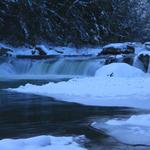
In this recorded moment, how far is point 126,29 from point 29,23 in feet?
34.3

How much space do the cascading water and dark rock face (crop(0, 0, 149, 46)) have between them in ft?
18.9

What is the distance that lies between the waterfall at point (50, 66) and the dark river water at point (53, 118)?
43.9 ft

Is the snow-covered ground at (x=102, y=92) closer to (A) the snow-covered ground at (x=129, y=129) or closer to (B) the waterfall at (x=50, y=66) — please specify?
(A) the snow-covered ground at (x=129, y=129)

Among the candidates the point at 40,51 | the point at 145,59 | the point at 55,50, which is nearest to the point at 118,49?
the point at 145,59

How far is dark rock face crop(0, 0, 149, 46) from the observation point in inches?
1594

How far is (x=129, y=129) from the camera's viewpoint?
33.2 ft

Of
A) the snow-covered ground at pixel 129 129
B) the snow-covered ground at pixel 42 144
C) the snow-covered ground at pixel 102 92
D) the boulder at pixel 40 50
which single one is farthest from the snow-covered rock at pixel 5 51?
the snow-covered ground at pixel 42 144

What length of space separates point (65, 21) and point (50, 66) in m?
11.8

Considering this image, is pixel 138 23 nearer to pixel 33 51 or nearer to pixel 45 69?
pixel 33 51

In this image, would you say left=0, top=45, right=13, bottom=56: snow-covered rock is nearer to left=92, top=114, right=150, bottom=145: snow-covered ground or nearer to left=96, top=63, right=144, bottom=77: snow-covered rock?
left=96, top=63, right=144, bottom=77: snow-covered rock

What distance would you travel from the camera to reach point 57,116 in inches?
496

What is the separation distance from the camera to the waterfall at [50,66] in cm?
3009

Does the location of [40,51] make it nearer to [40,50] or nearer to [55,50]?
[40,50]

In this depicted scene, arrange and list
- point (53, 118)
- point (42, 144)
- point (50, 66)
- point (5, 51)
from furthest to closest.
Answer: point (5, 51) → point (50, 66) → point (53, 118) → point (42, 144)
